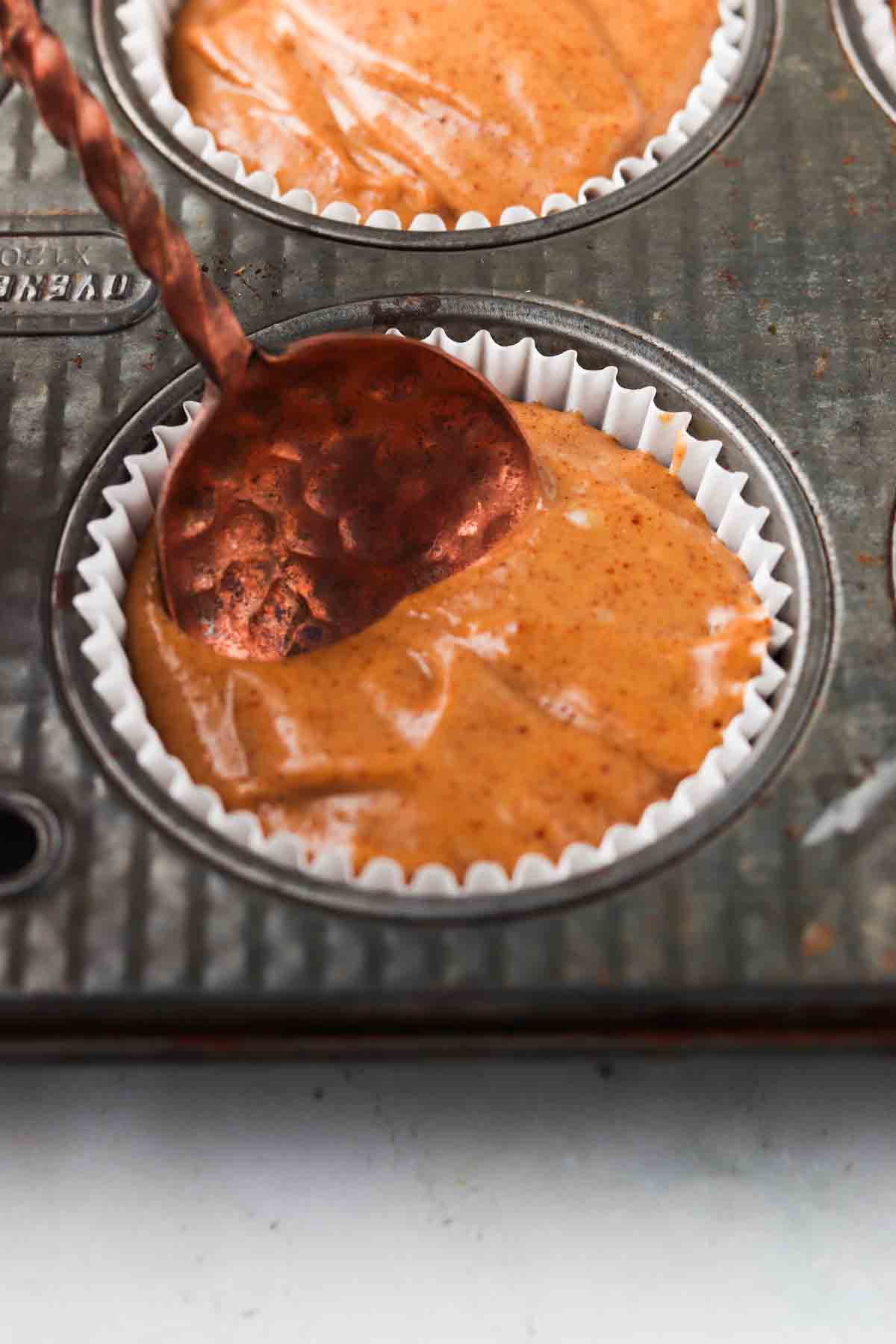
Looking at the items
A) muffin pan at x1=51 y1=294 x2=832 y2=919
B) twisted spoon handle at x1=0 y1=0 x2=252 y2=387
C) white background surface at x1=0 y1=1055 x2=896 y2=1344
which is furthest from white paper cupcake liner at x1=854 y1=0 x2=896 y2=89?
white background surface at x1=0 y1=1055 x2=896 y2=1344

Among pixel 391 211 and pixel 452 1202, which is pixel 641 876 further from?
pixel 391 211

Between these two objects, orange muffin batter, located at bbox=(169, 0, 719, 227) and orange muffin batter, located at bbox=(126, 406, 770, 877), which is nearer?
orange muffin batter, located at bbox=(126, 406, 770, 877)

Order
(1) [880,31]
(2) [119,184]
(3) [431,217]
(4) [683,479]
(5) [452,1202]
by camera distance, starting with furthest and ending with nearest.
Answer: (1) [880,31], (3) [431,217], (4) [683,479], (5) [452,1202], (2) [119,184]

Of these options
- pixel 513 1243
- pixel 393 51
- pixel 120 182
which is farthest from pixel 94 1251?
pixel 393 51

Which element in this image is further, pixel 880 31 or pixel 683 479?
pixel 880 31

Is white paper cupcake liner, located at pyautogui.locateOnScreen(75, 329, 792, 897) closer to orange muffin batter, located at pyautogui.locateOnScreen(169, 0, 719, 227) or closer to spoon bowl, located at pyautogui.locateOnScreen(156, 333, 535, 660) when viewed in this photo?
spoon bowl, located at pyautogui.locateOnScreen(156, 333, 535, 660)

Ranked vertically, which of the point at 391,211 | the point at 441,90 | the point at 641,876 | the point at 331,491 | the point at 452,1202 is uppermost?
the point at 441,90

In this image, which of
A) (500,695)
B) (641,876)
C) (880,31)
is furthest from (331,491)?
(880,31)
